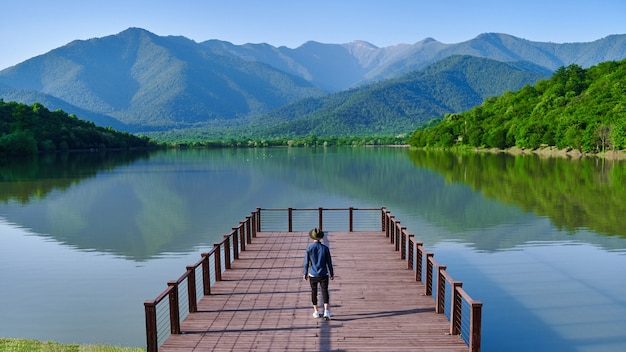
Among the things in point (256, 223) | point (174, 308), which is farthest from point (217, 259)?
point (256, 223)

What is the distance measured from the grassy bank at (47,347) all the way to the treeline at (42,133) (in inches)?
4059

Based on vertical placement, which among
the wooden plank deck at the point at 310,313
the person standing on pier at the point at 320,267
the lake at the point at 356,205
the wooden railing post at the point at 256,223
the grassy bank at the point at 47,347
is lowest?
the lake at the point at 356,205

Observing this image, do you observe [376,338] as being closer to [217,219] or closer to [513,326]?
[513,326]

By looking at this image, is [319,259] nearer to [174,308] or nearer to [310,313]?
[310,313]

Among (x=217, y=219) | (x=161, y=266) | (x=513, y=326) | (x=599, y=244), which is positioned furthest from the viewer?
(x=217, y=219)

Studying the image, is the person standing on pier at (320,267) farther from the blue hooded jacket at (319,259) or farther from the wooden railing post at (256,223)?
the wooden railing post at (256,223)

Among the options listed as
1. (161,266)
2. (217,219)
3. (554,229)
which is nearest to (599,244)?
(554,229)

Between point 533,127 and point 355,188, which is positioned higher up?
point 533,127

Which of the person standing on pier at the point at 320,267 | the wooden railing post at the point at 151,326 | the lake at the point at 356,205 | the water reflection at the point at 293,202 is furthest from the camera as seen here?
the water reflection at the point at 293,202

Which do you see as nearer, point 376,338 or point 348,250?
point 376,338

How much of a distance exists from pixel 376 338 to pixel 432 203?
2936 centimetres

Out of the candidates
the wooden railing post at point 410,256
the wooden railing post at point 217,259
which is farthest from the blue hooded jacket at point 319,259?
the wooden railing post at point 410,256

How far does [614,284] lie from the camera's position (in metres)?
17.4

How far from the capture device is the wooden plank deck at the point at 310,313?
10.1 metres
